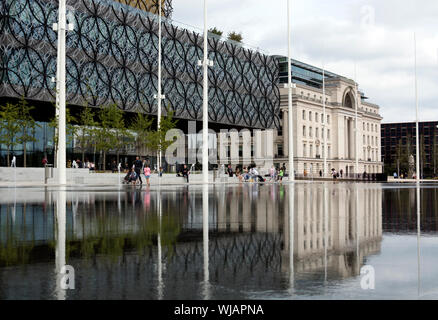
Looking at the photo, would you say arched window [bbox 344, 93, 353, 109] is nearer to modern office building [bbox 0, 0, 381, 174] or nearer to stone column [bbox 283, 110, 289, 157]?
stone column [bbox 283, 110, 289, 157]

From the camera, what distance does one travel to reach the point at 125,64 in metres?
60.8

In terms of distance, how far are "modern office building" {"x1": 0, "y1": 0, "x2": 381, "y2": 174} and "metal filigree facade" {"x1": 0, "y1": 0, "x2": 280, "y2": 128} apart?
0.31ft

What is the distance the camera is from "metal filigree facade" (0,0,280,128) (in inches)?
2019

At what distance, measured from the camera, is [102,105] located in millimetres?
56781

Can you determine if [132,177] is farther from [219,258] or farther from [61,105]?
[219,258]

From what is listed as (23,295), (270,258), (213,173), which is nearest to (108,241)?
(270,258)

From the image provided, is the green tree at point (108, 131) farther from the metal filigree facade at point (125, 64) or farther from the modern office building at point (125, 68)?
the metal filigree facade at point (125, 64)

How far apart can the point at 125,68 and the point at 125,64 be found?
1.47 feet

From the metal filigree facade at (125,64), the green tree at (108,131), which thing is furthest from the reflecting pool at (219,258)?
the metal filigree facade at (125,64)

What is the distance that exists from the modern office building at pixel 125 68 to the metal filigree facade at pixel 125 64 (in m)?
0.09

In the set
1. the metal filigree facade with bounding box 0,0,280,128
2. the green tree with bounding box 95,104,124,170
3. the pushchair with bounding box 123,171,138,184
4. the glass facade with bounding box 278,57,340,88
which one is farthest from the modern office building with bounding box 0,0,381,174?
the glass facade with bounding box 278,57,340,88

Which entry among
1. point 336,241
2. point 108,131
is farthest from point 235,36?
point 336,241

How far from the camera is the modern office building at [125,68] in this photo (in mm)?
51469

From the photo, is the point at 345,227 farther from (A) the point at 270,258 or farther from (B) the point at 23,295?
(B) the point at 23,295
